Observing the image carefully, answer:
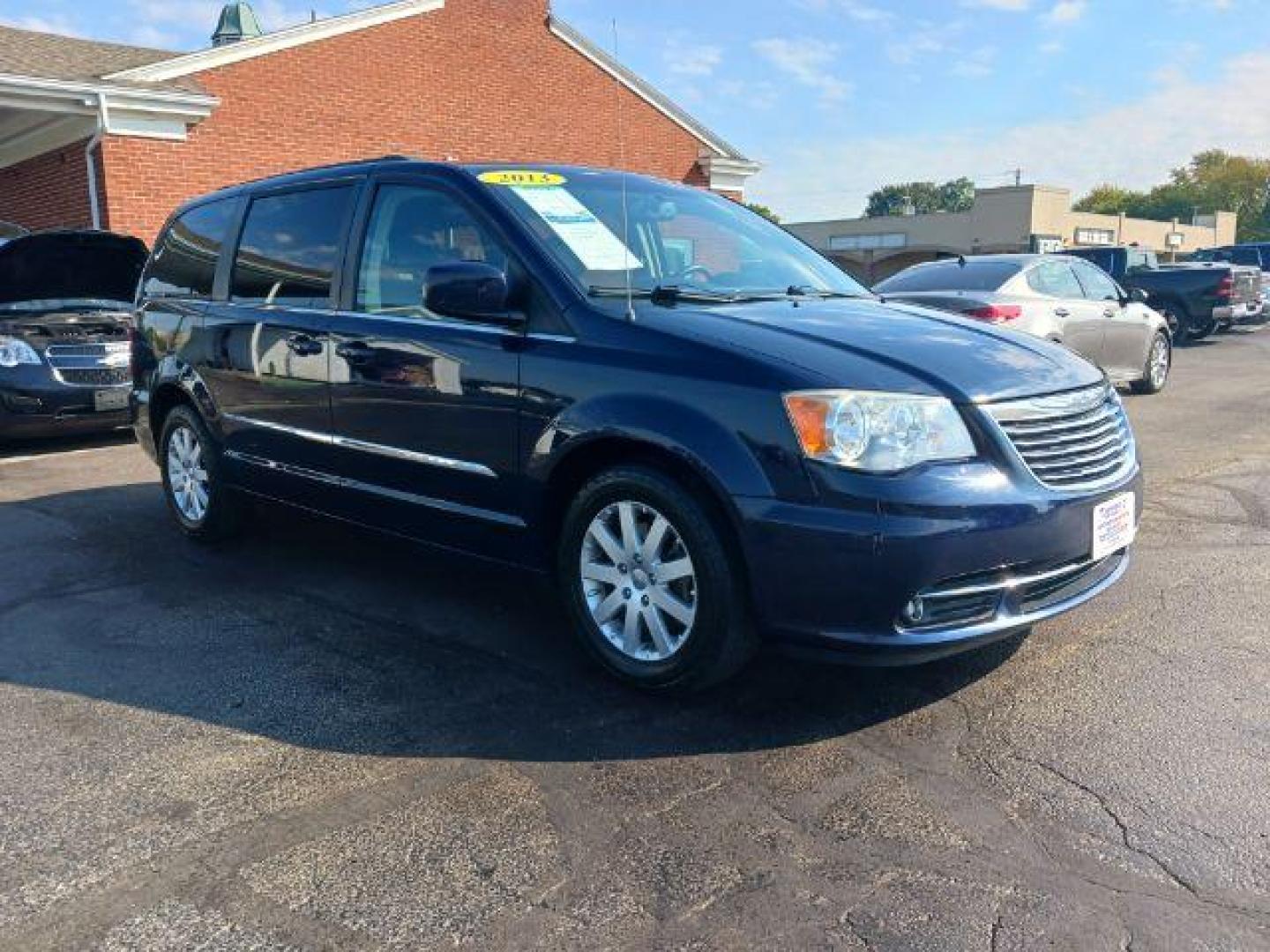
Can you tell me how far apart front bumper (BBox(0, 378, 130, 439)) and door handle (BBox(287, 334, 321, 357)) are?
4585 millimetres

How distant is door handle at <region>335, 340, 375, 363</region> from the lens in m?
4.31

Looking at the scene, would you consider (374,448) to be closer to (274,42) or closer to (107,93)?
(107,93)

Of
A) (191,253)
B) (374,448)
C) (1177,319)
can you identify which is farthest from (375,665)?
(1177,319)

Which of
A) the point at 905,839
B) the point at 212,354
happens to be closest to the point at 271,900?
the point at 905,839

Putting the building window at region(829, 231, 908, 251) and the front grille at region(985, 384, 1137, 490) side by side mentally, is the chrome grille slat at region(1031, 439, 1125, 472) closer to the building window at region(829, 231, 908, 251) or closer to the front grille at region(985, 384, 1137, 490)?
the front grille at region(985, 384, 1137, 490)

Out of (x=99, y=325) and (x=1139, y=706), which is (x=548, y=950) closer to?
(x=1139, y=706)

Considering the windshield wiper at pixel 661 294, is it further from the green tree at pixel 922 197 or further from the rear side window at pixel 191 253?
the green tree at pixel 922 197

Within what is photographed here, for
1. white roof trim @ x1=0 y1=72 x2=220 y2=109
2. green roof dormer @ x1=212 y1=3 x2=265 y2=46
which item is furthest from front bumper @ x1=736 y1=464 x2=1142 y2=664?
green roof dormer @ x1=212 y1=3 x2=265 y2=46

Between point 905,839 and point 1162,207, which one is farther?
point 1162,207

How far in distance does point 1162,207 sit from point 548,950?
11195cm

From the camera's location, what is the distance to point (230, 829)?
111 inches

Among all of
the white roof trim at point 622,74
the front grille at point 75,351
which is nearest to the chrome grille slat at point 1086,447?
the front grille at point 75,351

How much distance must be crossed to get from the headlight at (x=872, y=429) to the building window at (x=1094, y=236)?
A: 54021 mm

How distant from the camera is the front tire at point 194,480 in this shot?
550 centimetres
